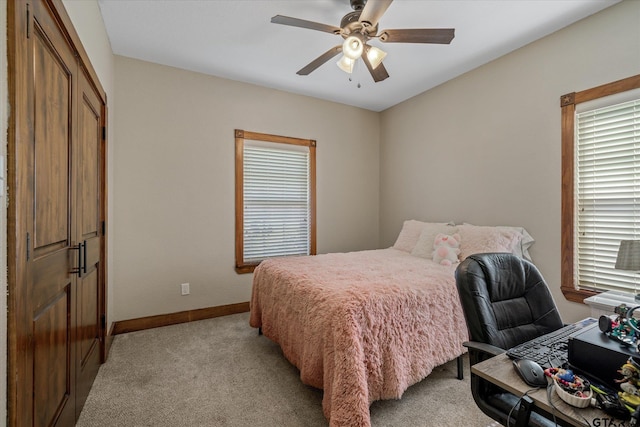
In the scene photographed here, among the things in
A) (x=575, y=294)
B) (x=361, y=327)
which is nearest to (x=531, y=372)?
(x=361, y=327)

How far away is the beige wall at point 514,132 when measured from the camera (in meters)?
2.31

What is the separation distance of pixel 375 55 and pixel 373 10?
0.45m

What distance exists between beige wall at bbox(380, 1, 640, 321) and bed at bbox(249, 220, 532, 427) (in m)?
0.53

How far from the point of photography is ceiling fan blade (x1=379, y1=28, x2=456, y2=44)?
1.94 m

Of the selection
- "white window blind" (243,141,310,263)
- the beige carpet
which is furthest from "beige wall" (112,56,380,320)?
the beige carpet

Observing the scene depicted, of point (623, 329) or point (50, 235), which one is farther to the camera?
point (50, 235)

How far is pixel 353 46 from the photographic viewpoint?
203cm

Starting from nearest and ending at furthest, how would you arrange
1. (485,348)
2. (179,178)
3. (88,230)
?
(485,348)
(88,230)
(179,178)

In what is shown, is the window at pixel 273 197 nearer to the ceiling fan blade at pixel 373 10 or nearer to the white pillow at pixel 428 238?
the white pillow at pixel 428 238

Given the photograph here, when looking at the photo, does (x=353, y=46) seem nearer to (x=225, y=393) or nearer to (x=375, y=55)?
(x=375, y=55)

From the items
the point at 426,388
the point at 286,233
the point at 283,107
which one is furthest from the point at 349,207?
the point at 426,388

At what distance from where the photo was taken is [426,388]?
2027mm

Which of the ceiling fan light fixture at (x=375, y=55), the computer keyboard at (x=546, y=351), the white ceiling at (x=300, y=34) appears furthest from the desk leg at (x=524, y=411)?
the white ceiling at (x=300, y=34)

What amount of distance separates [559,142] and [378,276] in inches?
81.3
